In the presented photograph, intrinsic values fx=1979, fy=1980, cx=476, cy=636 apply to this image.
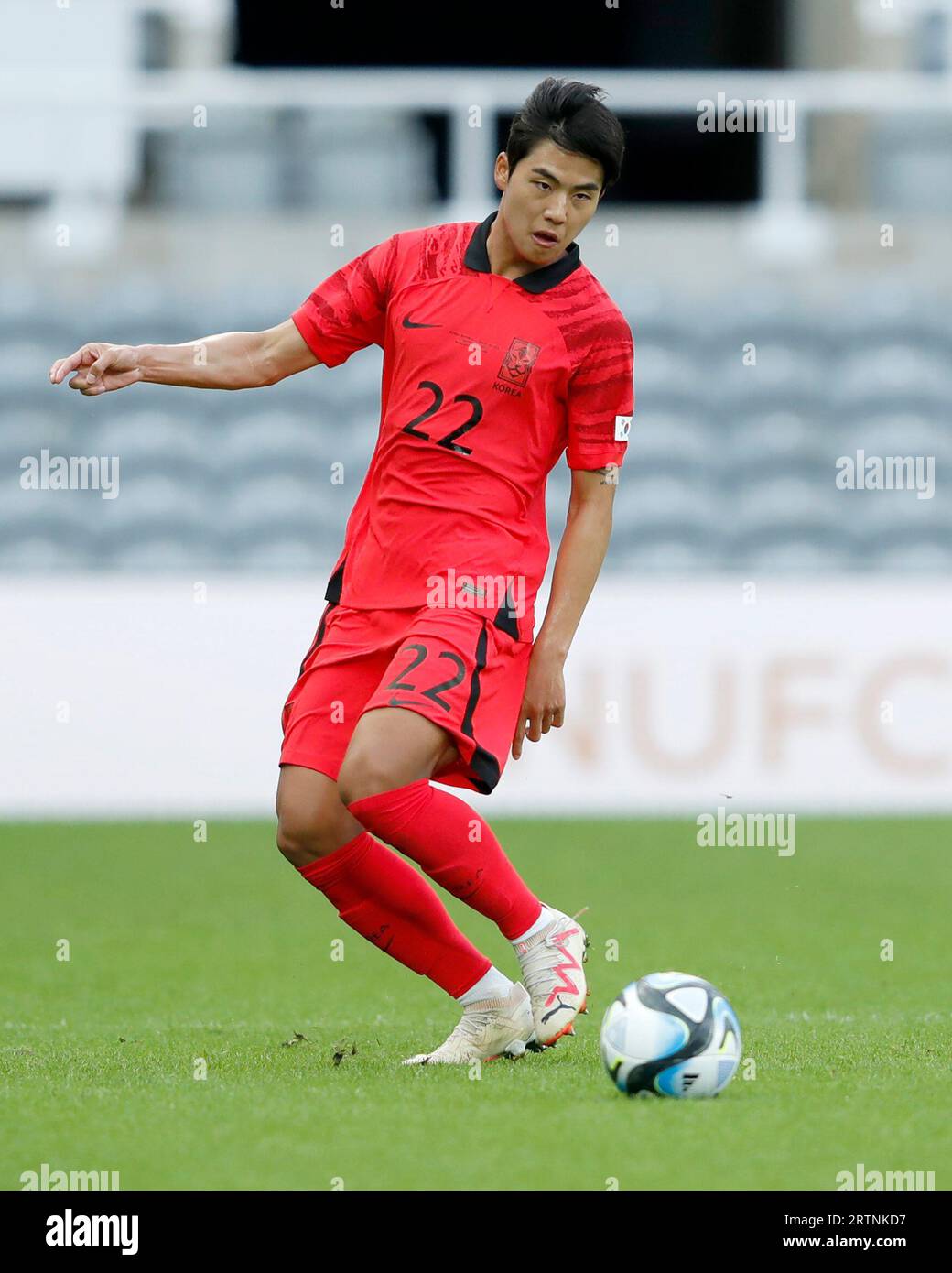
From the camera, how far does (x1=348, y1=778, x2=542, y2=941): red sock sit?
173 inches

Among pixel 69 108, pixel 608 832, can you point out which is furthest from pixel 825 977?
pixel 69 108

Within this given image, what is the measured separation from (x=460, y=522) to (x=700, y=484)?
8647 mm

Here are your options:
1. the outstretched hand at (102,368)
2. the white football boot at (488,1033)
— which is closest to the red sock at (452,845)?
the white football boot at (488,1033)

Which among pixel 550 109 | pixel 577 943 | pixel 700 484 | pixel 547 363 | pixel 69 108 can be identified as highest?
pixel 69 108

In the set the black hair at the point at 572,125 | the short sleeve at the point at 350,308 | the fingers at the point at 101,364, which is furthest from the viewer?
the short sleeve at the point at 350,308

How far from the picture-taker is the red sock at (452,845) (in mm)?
4383

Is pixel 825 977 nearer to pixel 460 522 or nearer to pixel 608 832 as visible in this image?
pixel 460 522

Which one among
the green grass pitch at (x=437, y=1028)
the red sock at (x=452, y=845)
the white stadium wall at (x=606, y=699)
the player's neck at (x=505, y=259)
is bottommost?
the green grass pitch at (x=437, y=1028)

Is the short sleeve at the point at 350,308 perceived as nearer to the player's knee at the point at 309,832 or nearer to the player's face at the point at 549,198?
the player's face at the point at 549,198

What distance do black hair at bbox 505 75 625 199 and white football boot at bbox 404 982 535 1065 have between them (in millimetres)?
1893

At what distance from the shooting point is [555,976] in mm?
4633

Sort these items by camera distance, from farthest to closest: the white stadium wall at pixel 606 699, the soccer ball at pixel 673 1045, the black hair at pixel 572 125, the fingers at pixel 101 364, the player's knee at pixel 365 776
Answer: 1. the white stadium wall at pixel 606 699
2. the fingers at pixel 101 364
3. the black hair at pixel 572 125
4. the player's knee at pixel 365 776
5. the soccer ball at pixel 673 1045

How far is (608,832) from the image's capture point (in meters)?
10.1

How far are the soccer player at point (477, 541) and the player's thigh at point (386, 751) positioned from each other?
3.5 inches
